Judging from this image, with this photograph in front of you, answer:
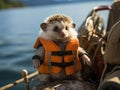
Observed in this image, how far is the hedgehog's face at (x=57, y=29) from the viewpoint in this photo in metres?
4.19

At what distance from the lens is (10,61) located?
12789 millimetres

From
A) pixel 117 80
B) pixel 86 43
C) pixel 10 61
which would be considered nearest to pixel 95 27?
pixel 86 43

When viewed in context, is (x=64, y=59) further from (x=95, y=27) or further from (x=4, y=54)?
(x=4, y=54)

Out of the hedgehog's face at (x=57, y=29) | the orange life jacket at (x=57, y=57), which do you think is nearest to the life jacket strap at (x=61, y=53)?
the orange life jacket at (x=57, y=57)

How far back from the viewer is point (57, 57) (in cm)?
424

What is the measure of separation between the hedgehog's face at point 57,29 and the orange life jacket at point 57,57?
0.08 metres

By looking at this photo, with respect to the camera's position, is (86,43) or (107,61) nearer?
(107,61)

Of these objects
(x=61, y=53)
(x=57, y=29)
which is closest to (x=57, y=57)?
(x=61, y=53)

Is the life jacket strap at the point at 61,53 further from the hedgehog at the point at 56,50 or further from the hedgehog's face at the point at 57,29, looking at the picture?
the hedgehog's face at the point at 57,29

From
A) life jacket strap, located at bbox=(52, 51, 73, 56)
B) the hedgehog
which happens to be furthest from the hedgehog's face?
life jacket strap, located at bbox=(52, 51, 73, 56)

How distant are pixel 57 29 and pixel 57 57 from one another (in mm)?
290

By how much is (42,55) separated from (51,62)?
0.39 feet

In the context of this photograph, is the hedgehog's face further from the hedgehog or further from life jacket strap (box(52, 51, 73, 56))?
life jacket strap (box(52, 51, 73, 56))

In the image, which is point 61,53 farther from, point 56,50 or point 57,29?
point 57,29
